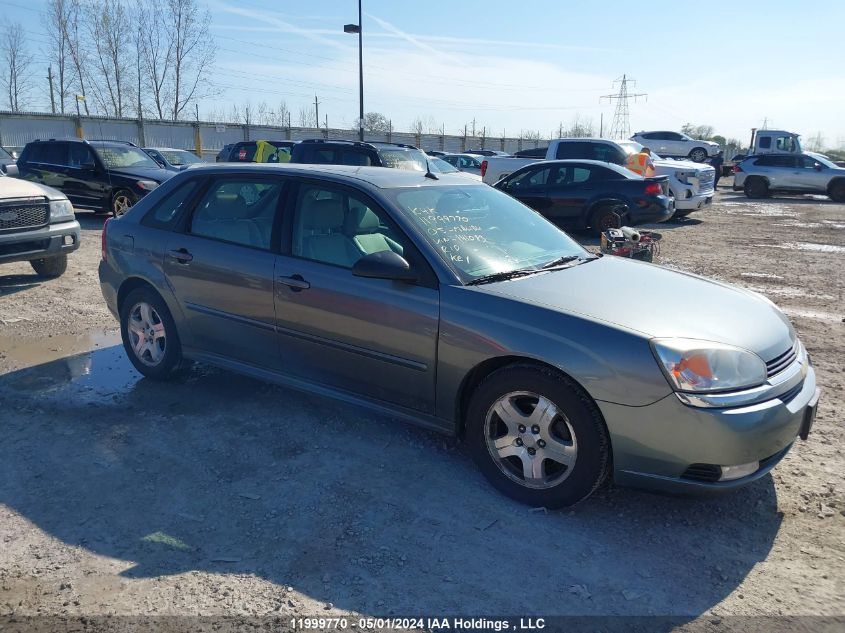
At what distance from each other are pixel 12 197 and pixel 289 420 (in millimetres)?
5239

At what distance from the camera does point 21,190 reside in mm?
7699

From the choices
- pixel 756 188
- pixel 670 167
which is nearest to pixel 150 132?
pixel 670 167

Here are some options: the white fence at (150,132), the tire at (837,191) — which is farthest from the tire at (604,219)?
the white fence at (150,132)

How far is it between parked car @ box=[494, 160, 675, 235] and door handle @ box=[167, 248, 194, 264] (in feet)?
27.3

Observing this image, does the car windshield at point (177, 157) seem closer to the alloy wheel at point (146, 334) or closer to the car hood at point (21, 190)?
the car hood at point (21, 190)

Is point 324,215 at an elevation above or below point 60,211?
above

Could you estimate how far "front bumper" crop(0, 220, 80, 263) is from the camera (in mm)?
7371

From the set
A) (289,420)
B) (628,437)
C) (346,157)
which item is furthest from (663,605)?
(346,157)

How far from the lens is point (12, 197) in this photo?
748 cm

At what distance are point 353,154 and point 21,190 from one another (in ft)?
18.3

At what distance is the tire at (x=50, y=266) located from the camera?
834 cm

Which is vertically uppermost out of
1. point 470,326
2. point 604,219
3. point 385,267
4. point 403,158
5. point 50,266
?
point 403,158

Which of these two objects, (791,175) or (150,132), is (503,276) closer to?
(791,175)

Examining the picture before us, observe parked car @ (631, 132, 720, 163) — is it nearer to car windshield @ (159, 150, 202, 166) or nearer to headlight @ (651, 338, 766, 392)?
car windshield @ (159, 150, 202, 166)
